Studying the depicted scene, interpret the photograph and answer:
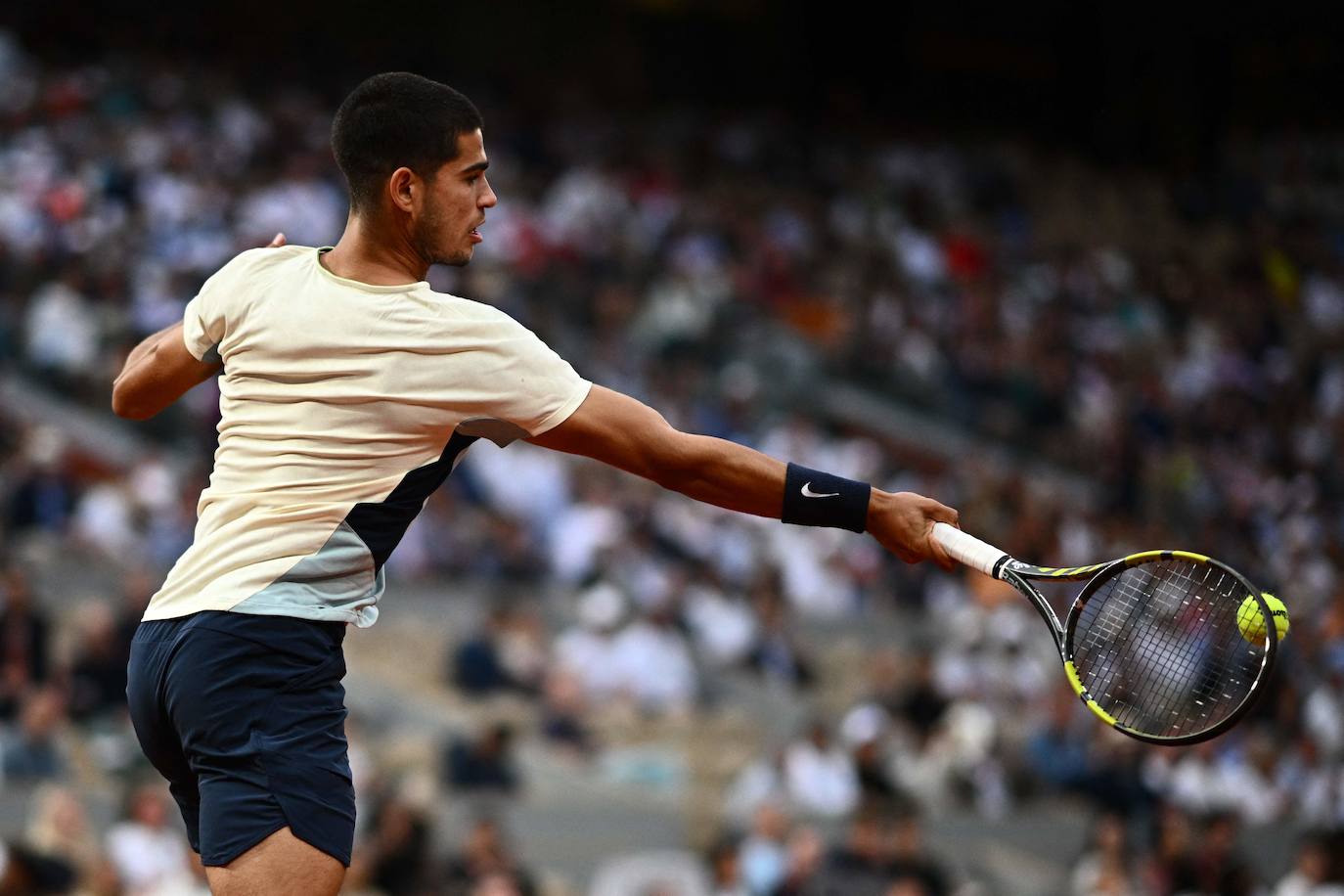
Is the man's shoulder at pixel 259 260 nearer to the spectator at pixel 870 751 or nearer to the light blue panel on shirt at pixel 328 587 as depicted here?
the light blue panel on shirt at pixel 328 587

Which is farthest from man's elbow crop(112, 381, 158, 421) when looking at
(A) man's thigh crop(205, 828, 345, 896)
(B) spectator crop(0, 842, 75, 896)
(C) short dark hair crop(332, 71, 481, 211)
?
(B) spectator crop(0, 842, 75, 896)

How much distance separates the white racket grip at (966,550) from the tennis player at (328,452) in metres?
0.41

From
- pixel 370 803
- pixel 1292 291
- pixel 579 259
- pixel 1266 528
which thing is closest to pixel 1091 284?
pixel 1292 291

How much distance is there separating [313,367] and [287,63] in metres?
16.1

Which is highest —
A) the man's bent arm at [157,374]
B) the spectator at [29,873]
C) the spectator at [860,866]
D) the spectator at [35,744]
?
A: the man's bent arm at [157,374]

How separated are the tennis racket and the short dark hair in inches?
45.9

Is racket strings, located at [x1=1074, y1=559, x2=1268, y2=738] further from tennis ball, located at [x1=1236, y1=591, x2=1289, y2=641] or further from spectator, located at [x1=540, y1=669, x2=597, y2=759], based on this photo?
spectator, located at [x1=540, y1=669, x2=597, y2=759]

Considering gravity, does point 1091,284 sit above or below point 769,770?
above

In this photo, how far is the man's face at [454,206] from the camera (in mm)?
3381

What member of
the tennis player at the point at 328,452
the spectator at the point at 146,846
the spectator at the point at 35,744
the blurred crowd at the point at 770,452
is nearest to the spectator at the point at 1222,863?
the blurred crowd at the point at 770,452

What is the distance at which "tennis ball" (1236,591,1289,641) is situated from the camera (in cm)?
341

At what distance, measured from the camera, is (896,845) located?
9766mm

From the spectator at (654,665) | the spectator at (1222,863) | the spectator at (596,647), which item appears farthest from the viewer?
the spectator at (654,665)

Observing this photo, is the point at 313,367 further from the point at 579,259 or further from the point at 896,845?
the point at 579,259
